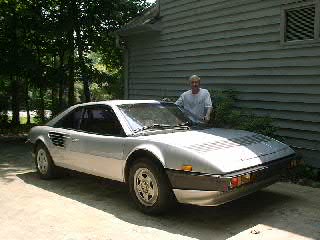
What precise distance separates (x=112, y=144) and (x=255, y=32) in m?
4.74

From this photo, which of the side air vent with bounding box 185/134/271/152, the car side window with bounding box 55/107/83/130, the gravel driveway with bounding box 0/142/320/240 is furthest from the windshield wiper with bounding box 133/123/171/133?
the car side window with bounding box 55/107/83/130

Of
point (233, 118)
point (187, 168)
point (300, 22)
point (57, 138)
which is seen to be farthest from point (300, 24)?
point (57, 138)

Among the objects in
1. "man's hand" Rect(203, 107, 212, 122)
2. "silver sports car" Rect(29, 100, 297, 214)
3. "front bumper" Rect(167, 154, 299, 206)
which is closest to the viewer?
"front bumper" Rect(167, 154, 299, 206)

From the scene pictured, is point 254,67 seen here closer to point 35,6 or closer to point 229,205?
point 229,205

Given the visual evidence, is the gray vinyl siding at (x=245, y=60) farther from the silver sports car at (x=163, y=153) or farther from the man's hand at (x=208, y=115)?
the silver sports car at (x=163, y=153)

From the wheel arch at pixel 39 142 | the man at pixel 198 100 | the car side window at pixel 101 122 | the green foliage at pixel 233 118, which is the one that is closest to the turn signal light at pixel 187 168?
the car side window at pixel 101 122

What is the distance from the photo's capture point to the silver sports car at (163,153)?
4512mm

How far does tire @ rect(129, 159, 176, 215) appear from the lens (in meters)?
4.82

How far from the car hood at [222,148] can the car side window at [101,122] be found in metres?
0.69

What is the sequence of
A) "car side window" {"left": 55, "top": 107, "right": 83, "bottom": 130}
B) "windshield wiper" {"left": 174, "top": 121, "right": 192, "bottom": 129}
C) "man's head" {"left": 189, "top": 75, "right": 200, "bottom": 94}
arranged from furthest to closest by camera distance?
"man's head" {"left": 189, "top": 75, "right": 200, "bottom": 94}
"car side window" {"left": 55, "top": 107, "right": 83, "bottom": 130}
"windshield wiper" {"left": 174, "top": 121, "right": 192, "bottom": 129}

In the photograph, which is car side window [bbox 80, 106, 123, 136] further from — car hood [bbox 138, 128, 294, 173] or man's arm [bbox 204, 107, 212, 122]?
man's arm [bbox 204, 107, 212, 122]

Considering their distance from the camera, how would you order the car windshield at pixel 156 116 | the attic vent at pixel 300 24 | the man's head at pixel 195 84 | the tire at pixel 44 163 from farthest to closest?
the attic vent at pixel 300 24, the man's head at pixel 195 84, the tire at pixel 44 163, the car windshield at pixel 156 116

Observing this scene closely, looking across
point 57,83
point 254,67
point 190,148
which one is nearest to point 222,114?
point 254,67

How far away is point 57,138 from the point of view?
22.3ft
